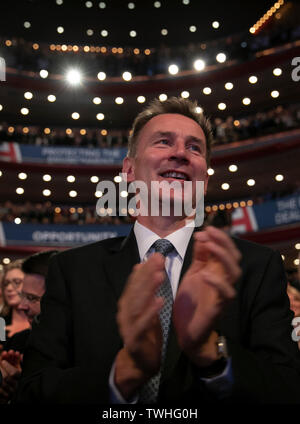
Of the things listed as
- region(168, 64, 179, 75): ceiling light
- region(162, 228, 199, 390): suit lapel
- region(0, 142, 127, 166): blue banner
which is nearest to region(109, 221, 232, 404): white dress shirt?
region(162, 228, 199, 390): suit lapel

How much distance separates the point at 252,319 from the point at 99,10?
2225cm

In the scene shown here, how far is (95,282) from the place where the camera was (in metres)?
1.71

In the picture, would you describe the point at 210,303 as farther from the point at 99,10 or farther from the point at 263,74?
the point at 99,10

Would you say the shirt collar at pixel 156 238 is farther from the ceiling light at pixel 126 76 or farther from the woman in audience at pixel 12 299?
the ceiling light at pixel 126 76

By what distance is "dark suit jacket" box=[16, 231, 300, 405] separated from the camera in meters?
A: 1.34

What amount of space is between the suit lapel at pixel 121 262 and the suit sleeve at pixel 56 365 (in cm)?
17

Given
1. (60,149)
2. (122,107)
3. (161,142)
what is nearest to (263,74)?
(122,107)

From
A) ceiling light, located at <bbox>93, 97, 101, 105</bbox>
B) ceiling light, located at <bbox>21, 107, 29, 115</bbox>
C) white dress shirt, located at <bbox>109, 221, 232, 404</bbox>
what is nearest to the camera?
white dress shirt, located at <bbox>109, 221, 232, 404</bbox>

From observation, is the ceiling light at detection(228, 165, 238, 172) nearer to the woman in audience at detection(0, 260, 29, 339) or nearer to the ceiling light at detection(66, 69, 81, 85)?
the ceiling light at detection(66, 69, 81, 85)

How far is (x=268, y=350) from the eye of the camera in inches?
58.6

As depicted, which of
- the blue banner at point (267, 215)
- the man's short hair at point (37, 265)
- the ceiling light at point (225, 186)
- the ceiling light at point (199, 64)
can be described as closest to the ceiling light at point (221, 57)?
the ceiling light at point (199, 64)

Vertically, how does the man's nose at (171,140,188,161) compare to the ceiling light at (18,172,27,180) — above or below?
below

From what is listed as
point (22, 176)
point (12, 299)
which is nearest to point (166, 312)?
point (12, 299)

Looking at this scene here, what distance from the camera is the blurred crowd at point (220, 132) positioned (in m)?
16.1
